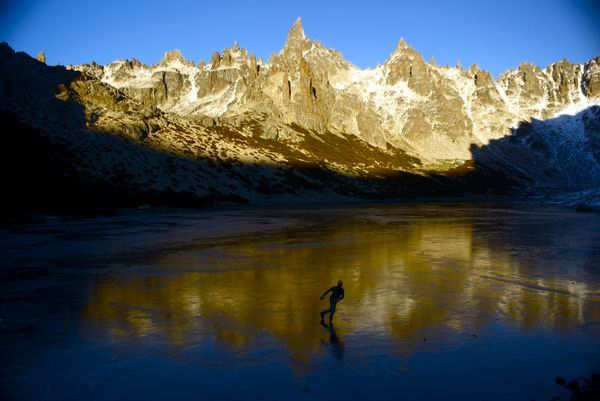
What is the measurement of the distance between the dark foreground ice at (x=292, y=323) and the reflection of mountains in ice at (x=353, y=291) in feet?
0.44

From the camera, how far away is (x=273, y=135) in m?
180

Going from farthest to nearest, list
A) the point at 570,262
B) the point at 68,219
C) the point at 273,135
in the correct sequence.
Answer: the point at 273,135 → the point at 68,219 → the point at 570,262

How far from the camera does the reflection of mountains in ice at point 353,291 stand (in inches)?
726

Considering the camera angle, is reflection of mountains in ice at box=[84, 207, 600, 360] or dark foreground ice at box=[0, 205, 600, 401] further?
reflection of mountains in ice at box=[84, 207, 600, 360]

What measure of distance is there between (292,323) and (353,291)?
631 cm

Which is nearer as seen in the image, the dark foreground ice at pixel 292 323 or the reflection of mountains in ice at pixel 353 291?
the dark foreground ice at pixel 292 323

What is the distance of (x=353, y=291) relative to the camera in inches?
969

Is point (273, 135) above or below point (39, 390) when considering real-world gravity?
above

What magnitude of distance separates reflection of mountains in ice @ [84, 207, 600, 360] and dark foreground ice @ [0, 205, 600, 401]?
5.2 inches

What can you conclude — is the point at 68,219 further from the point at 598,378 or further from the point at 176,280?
the point at 598,378

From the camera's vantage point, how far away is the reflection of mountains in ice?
1844 centimetres

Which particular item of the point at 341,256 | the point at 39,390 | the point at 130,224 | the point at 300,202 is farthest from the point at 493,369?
the point at 300,202

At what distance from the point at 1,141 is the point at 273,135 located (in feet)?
341

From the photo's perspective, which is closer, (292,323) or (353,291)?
(292,323)
